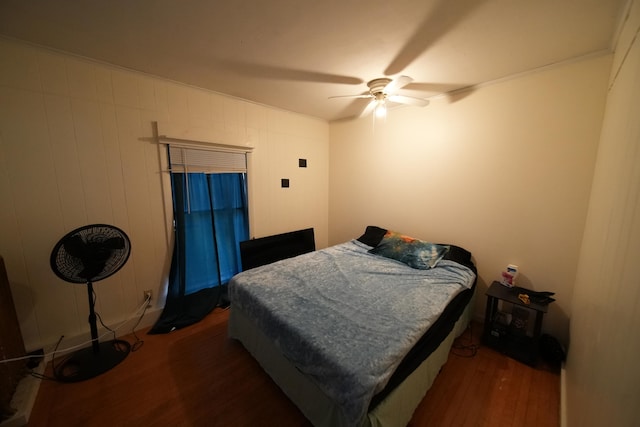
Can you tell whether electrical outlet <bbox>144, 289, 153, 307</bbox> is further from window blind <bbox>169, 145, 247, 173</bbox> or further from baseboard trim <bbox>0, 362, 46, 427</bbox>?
window blind <bbox>169, 145, 247, 173</bbox>

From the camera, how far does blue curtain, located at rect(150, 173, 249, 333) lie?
7.44 ft

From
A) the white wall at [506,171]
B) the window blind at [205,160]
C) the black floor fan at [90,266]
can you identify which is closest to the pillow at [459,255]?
the white wall at [506,171]

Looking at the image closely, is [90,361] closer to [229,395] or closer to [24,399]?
[24,399]

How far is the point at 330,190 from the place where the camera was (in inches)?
145

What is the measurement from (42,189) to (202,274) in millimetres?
1417

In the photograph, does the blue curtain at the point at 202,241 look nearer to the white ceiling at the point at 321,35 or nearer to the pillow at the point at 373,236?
the white ceiling at the point at 321,35

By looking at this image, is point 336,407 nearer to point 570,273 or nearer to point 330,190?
point 570,273

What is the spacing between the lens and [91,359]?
1.80m

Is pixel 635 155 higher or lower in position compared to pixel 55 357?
higher

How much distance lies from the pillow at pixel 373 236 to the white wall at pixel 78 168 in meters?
2.02

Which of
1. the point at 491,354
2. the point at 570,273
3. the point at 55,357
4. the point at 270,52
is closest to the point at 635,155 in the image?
the point at 570,273

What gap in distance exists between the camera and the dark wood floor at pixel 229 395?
4.54ft

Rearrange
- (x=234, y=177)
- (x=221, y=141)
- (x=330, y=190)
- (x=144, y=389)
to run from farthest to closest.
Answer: (x=330, y=190)
(x=234, y=177)
(x=221, y=141)
(x=144, y=389)

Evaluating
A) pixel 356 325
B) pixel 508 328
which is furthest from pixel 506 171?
pixel 356 325
